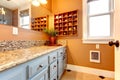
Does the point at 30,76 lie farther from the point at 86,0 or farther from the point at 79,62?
the point at 86,0

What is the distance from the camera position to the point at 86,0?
9.11 ft

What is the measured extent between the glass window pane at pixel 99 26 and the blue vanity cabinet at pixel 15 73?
2.26 meters

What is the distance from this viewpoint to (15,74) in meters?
0.81

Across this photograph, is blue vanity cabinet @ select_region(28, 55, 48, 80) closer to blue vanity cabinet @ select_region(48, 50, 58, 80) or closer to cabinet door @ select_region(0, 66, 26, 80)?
cabinet door @ select_region(0, 66, 26, 80)

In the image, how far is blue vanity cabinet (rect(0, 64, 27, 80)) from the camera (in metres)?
0.72

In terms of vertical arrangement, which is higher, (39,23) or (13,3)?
(13,3)

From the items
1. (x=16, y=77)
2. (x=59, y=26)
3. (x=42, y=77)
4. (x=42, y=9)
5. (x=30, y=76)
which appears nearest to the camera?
(x=16, y=77)

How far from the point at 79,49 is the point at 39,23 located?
1.31 m

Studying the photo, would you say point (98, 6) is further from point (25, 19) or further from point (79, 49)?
point (25, 19)

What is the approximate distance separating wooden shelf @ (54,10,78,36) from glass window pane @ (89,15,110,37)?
0.44 m

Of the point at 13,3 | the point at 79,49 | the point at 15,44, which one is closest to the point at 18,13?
the point at 13,3

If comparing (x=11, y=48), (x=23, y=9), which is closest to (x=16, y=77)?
(x=11, y=48)

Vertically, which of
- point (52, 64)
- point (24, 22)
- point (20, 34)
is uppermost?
point (24, 22)

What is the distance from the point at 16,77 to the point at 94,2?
105 inches
